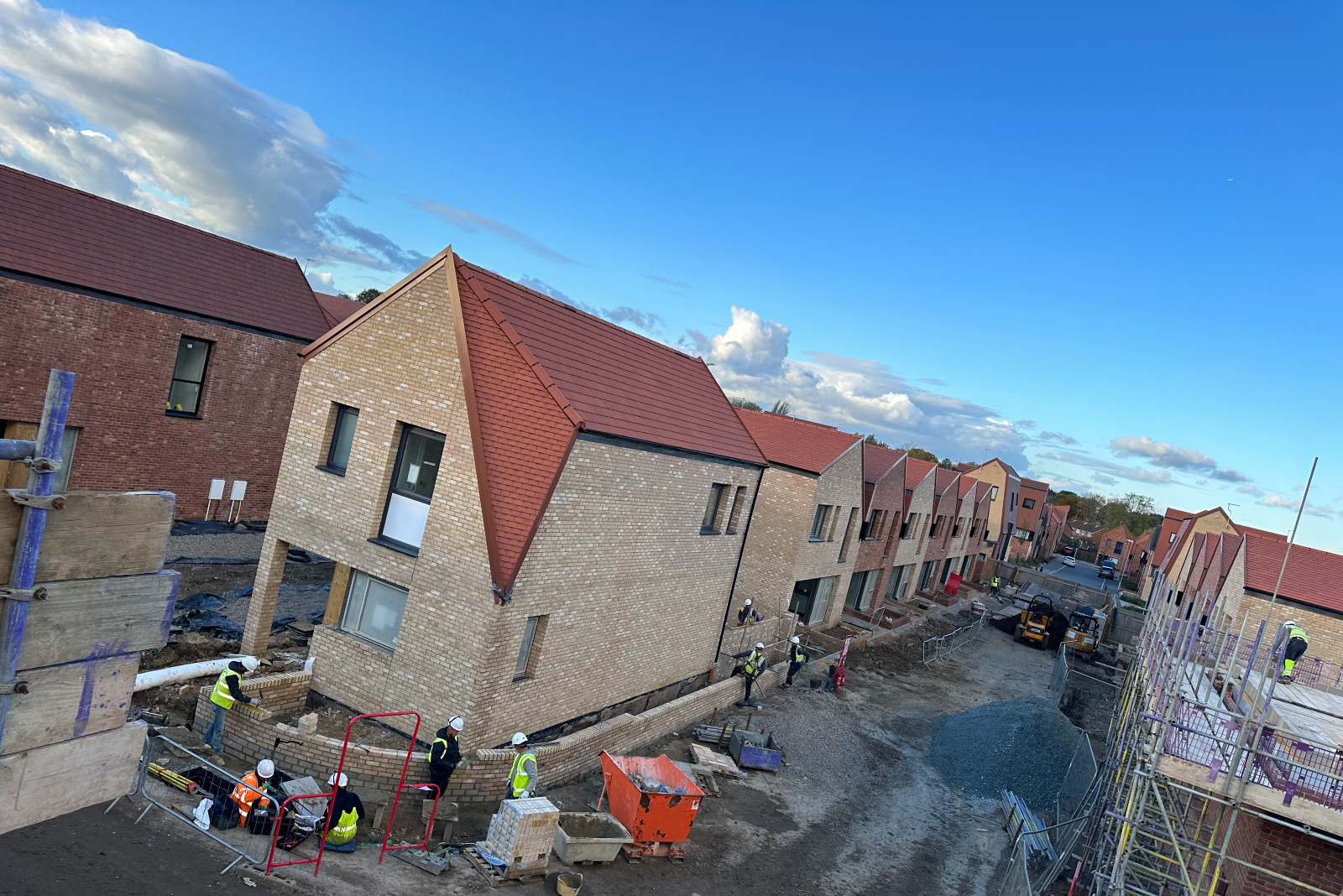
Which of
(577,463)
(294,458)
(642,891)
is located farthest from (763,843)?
(294,458)

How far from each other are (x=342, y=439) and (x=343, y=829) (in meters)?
7.42

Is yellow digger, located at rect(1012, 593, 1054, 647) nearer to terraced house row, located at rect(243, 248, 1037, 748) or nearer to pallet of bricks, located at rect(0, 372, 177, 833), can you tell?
terraced house row, located at rect(243, 248, 1037, 748)

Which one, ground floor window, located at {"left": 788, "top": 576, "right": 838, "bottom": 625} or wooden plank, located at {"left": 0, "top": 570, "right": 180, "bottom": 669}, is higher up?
wooden plank, located at {"left": 0, "top": 570, "right": 180, "bottom": 669}

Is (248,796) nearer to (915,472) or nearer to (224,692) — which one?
(224,692)

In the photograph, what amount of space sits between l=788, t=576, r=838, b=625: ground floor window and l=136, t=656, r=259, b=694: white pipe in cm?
2007

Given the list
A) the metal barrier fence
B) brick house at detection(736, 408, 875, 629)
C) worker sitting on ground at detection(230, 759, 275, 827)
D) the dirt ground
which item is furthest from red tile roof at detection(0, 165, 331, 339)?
the metal barrier fence

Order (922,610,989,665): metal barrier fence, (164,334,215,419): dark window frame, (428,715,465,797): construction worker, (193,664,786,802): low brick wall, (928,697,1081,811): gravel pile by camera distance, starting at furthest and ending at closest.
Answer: (922,610,989,665): metal barrier fence → (164,334,215,419): dark window frame → (928,697,1081,811): gravel pile → (193,664,786,802): low brick wall → (428,715,465,797): construction worker

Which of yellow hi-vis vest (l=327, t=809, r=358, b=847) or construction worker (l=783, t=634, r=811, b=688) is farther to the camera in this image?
construction worker (l=783, t=634, r=811, b=688)

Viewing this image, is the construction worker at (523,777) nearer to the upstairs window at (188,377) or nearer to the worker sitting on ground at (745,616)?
the worker sitting on ground at (745,616)

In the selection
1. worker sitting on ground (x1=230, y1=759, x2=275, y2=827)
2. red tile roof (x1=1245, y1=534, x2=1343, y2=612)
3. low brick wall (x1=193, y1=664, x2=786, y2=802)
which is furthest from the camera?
red tile roof (x1=1245, y1=534, x2=1343, y2=612)

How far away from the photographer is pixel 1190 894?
9.52m

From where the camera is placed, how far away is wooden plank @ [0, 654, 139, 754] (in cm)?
305

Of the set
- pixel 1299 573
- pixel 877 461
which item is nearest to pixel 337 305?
pixel 877 461

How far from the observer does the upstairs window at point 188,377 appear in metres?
22.6
